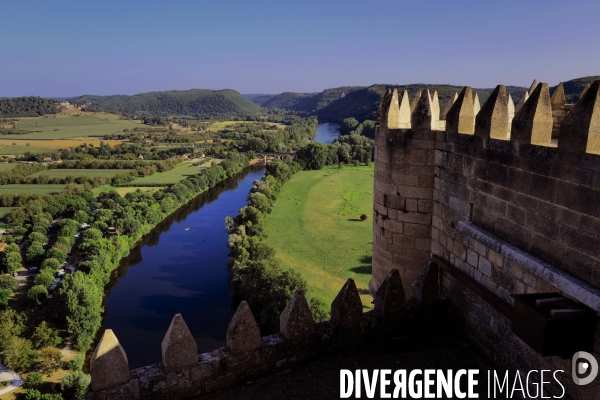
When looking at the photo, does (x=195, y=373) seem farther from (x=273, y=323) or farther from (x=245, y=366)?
(x=273, y=323)

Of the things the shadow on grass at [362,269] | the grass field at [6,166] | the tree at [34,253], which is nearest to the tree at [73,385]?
the shadow on grass at [362,269]

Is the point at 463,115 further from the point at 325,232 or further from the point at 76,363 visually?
the point at 325,232

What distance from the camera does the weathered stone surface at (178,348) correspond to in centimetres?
442

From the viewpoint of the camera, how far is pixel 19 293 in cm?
3350

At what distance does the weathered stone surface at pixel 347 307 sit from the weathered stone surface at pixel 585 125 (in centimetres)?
278

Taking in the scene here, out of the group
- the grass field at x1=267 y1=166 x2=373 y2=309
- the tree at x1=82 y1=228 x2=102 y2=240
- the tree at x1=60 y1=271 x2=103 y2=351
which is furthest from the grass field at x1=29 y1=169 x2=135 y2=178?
the tree at x1=60 y1=271 x2=103 y2=351

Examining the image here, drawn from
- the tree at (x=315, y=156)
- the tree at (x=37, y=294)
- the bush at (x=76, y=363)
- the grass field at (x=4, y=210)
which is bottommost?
the bush at (x=76, y=363)

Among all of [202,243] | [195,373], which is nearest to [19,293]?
[202,243]

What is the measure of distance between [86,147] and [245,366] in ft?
410

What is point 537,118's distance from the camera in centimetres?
399

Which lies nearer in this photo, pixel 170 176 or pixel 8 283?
pixel 8 283

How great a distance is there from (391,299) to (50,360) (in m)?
25.8

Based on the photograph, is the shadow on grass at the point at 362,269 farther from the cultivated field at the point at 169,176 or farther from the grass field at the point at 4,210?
the cultivated field at the point at 169,176

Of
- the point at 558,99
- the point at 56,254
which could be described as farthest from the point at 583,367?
the point at 56,254
